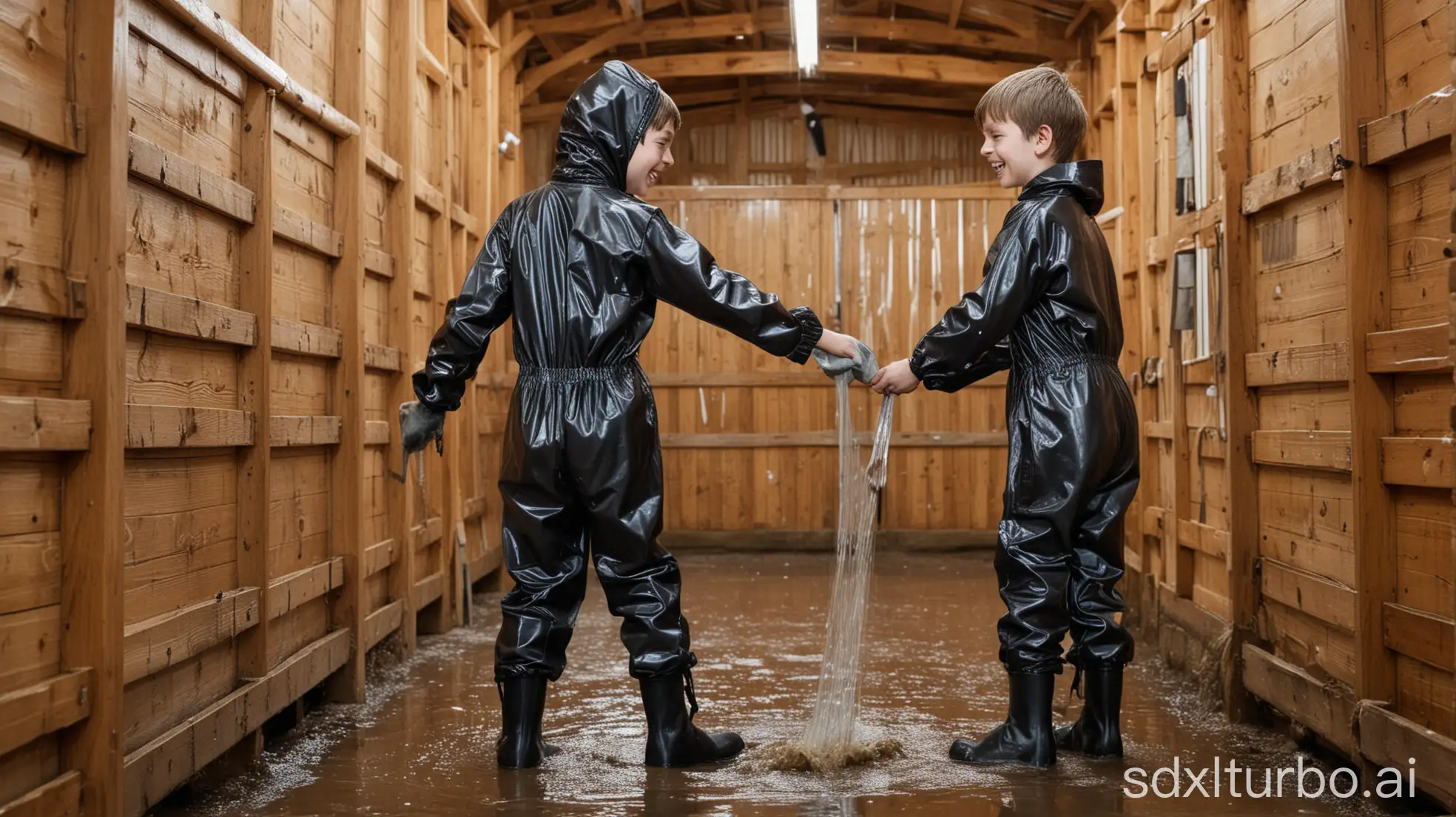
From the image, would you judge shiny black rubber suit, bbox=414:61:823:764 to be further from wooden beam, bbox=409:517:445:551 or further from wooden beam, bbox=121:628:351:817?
wooden beam, bbox=409:517:445:551

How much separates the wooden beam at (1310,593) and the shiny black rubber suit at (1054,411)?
0.60 meters

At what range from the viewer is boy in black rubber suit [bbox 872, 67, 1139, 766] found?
3.46m

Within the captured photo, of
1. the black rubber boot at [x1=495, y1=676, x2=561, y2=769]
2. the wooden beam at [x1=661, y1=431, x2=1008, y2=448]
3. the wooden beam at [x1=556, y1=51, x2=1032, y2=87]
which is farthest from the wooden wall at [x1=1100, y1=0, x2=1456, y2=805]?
the wooden beam at [x1=661, y1=431, x2=1008, y2=448]

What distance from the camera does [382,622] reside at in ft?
16.9

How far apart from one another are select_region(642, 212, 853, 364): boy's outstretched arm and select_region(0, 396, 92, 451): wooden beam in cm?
147

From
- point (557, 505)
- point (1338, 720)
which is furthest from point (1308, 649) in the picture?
point (557, 505)

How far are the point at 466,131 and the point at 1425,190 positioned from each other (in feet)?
18.5

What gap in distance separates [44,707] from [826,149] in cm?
1009

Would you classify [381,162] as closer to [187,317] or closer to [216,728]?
[187,317]

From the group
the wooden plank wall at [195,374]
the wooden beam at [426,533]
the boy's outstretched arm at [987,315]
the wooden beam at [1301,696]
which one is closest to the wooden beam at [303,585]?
the wooden plank wall at [195,374]

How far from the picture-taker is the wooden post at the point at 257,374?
12.4 ft

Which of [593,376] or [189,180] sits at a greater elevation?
[189,180]

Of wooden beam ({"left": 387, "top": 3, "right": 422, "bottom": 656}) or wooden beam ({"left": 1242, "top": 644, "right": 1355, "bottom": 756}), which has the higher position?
wooden beam ({"left": 387, "top": 3, "right": 422, "bottom": 656})

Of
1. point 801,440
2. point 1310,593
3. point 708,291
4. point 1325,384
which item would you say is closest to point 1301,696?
point 1310,593
